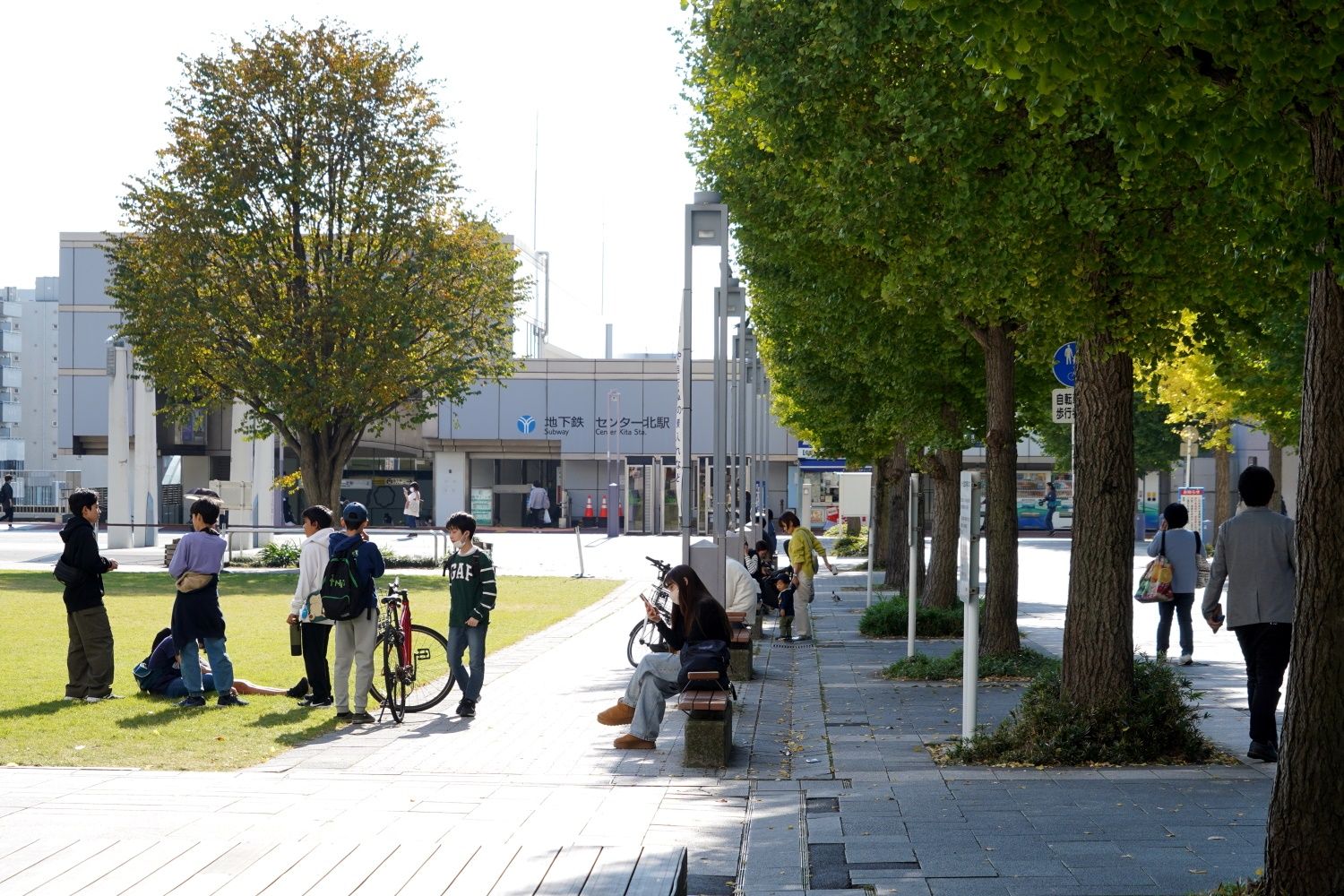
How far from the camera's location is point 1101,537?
9961 millimetres

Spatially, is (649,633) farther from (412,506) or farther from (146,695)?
(412,506)

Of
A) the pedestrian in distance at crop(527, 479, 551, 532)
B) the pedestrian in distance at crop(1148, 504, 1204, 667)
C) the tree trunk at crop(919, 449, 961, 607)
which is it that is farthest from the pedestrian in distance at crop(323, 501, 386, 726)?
the pedestrian in distance at crop(527, 479, 551, 532)

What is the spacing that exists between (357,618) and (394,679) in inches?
22.6

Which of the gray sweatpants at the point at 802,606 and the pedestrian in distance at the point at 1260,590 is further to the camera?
the gray sweatpants at the point at 802,606

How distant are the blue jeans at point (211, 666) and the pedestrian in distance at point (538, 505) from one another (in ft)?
163

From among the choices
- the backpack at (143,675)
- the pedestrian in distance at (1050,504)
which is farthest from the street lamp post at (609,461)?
the backpack at (143,675)

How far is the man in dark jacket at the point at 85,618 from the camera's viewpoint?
12.8 metres

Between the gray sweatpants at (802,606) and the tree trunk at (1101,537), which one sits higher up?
the tree trunk at (1101,537)

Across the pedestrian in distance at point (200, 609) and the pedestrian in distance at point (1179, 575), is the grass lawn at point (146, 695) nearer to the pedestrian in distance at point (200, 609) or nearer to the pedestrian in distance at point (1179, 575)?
the pedestrian in distance at point (200, 609)

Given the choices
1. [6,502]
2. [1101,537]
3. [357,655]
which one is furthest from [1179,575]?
[6,502]

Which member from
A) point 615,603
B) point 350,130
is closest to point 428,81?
point 350,130

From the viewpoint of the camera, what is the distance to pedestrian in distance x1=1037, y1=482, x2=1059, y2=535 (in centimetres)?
6012

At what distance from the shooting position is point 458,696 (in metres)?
13.8

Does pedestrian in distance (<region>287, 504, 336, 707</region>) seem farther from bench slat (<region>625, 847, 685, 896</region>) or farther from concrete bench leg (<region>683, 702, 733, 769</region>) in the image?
bench slat (<region>625, 847, 685, 896</region>)
